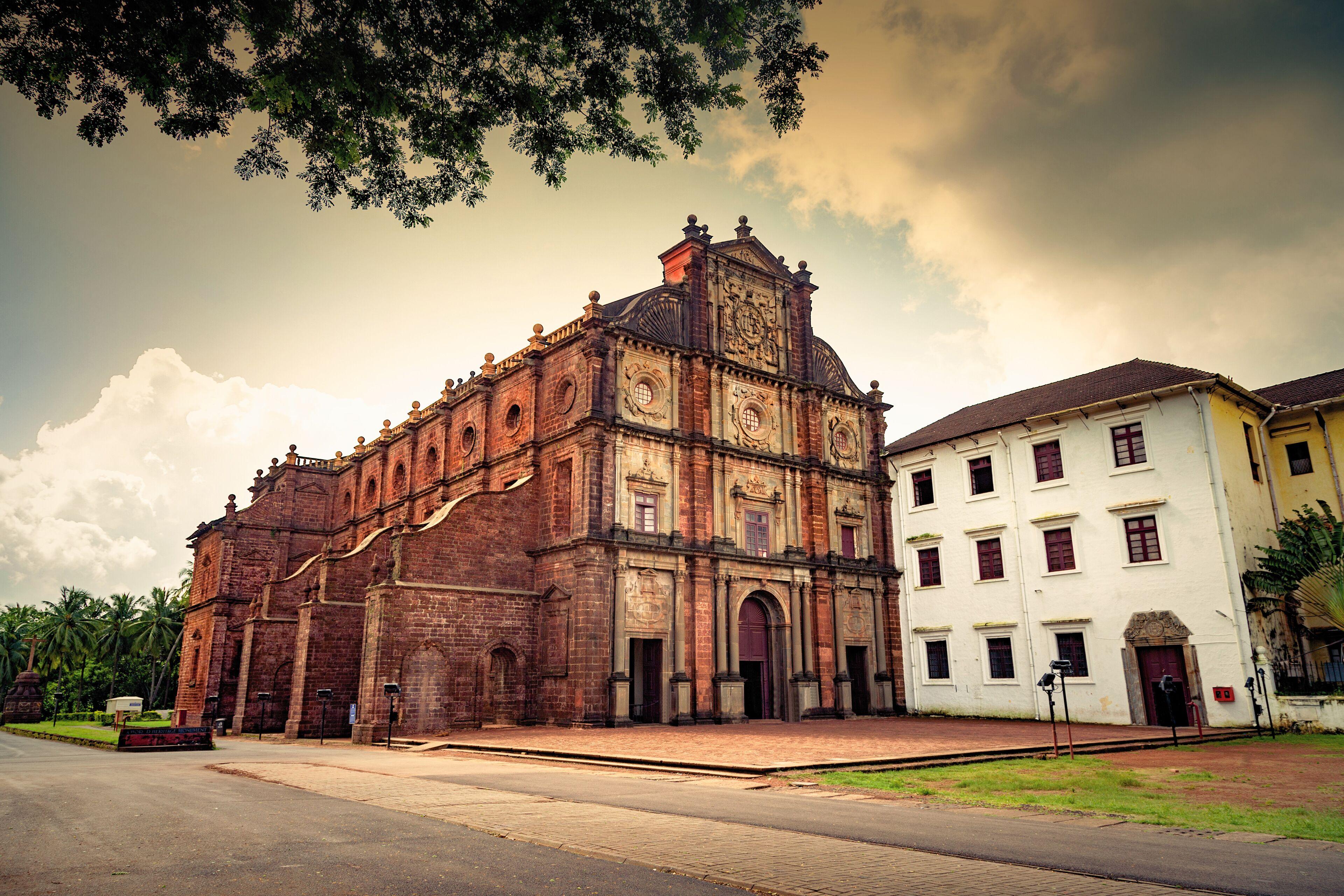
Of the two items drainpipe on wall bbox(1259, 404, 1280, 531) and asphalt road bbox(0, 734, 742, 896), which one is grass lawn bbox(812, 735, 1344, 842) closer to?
asphalt road bbox(0, 734, 742, 896)

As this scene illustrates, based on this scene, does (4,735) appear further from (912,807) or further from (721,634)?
(912,807)

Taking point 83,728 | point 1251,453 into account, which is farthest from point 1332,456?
point 83,728

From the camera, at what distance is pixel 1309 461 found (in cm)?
2836

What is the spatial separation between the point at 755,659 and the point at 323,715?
14.2 metres

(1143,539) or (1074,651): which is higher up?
(1143,539)

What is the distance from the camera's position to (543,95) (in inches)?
309

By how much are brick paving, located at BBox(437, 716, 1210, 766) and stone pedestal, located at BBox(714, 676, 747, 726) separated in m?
0.67

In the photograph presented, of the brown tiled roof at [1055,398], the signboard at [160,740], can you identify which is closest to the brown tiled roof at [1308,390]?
the brown tiled roof at [1055,398]

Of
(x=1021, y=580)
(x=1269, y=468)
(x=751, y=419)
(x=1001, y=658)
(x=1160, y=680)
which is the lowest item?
(x=1160, y=680)

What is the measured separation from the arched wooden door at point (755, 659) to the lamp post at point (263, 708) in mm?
17933

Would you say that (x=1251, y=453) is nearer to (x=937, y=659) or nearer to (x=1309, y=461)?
(x=1309, y=461)

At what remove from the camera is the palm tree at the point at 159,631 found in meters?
66.7

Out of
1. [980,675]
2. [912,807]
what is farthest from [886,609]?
[912,807]

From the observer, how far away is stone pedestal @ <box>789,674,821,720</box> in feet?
96.5
